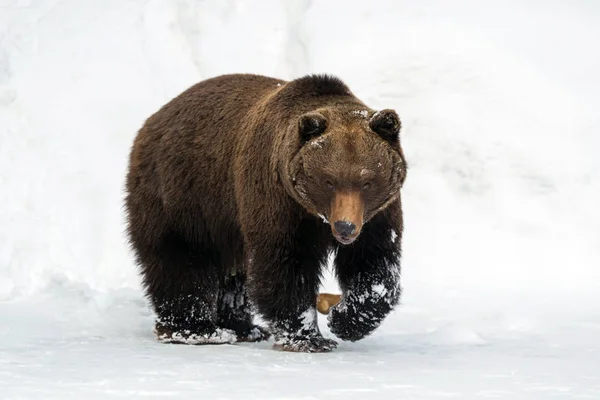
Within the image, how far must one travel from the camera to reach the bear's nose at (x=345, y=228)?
7023 millimetres

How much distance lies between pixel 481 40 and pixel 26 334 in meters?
8.73

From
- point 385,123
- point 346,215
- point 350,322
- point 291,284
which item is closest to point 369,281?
point 350,322

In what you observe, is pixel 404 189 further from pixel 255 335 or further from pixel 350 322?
pixel 350 322

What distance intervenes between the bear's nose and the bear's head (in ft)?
0.06

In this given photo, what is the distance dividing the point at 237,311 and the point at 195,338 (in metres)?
0.63

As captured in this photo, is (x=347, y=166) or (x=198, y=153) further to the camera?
(x=198, y=153)

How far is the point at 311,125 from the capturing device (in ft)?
24.3

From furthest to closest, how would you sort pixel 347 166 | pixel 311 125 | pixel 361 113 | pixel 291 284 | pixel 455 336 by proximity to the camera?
pixel 455 336
pixel 291 284
pixel 361 113
pixel 311 125
pixel 347 166

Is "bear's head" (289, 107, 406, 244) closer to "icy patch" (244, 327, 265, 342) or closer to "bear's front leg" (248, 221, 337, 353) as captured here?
"bear's front leg" (248, 221, 337, 353)

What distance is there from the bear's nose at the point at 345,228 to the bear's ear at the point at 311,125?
718 mm

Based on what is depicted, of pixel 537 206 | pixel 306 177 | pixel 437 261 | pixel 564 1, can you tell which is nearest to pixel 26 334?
pixel 306 177

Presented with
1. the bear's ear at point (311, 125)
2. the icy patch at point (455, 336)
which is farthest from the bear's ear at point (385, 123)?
the icy patch at point (455, 336)

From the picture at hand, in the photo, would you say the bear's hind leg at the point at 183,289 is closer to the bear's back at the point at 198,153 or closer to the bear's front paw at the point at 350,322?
the bear's back at the point at 198,153

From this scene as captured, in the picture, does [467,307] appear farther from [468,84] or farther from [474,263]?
[468,84]
